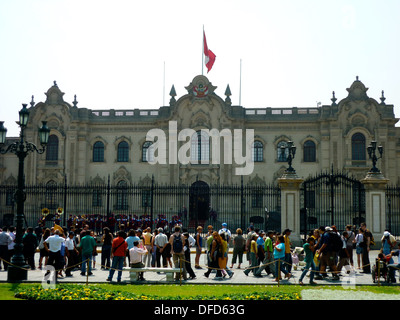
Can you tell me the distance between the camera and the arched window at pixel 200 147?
40.7m

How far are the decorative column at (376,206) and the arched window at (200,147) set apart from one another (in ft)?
60.9

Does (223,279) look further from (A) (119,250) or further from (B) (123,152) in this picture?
(B) (123,152)

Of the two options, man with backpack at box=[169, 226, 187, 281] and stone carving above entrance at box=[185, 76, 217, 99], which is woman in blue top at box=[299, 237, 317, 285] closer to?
man with backpack at box=[169, 226, 187, 281]

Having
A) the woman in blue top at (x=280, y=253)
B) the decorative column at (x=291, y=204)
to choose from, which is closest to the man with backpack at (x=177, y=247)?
the woman in blue top at (x=280, y=253)

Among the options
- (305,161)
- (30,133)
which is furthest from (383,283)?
(30,133)

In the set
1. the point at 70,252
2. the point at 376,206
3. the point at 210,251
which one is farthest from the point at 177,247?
the point at 376,206

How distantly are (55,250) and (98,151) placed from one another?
1097 inches

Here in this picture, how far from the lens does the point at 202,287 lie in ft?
46.7

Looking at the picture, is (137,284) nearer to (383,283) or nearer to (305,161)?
(383,283)

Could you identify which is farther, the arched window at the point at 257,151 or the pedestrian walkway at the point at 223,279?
the arched window at the point at 257,151

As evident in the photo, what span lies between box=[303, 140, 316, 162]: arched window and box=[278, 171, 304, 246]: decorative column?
713 inches

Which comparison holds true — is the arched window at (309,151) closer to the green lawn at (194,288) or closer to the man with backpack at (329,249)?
the man with backpack at (329,249)

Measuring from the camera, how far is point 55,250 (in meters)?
15.6
